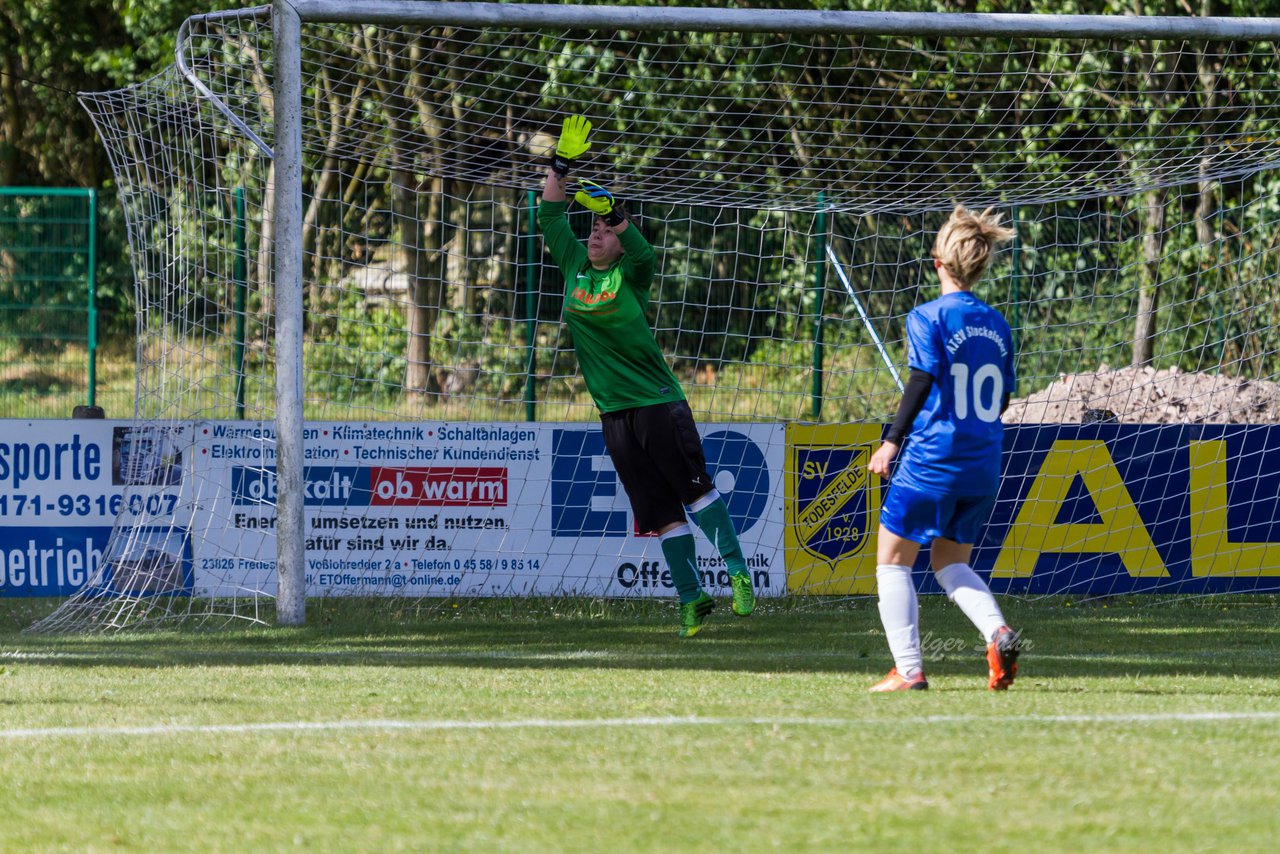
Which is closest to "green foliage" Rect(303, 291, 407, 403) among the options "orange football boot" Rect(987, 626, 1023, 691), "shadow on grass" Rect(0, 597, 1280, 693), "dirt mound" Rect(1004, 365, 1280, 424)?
"shadow on grass" Rect(0, 597, 1280, 693)

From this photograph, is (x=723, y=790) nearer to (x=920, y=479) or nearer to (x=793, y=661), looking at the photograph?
(x=920, y=479)

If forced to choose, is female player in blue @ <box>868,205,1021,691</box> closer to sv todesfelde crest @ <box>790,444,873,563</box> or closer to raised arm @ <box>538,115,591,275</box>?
raised arm @ <box>538,115,591,275</box>

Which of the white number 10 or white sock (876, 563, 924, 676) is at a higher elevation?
the white number 10

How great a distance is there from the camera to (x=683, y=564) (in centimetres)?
775

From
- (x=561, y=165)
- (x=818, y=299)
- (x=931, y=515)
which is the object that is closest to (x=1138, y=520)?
(x=818, y=299)

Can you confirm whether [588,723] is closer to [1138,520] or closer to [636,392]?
[636,392]

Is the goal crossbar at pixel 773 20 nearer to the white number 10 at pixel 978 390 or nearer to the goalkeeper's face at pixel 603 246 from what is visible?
the goalkeeper's face at pixel 603 246

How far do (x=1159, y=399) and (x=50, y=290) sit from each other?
29.4 ft

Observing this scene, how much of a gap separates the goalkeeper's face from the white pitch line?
126 inches

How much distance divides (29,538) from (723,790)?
6.89 metres

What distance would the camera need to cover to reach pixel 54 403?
12281mm

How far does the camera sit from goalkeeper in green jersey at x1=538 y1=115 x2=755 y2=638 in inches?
305

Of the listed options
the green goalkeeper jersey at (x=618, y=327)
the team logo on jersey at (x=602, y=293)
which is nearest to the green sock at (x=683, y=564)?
the green goalkeeper jersey at (x=618, y=327)

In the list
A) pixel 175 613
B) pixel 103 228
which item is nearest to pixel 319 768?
pixel 175 613
